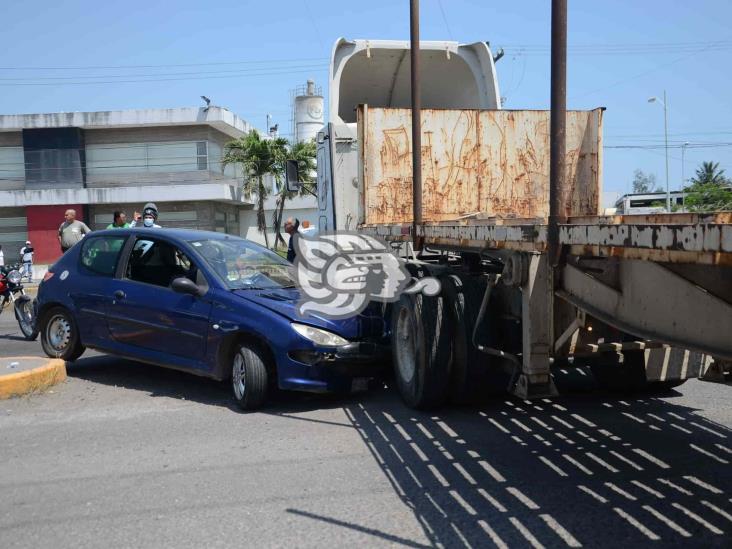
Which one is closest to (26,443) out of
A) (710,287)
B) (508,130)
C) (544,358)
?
(544,358)

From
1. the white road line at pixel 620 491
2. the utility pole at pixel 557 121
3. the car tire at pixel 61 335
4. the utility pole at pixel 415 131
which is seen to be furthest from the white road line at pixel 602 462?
the car tire at pixel 61 335

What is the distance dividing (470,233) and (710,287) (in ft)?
6.79

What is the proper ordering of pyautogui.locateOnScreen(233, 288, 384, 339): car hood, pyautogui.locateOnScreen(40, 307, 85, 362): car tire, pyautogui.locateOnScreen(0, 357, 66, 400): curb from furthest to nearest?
pyautogui.locateOnScreen(40, 307, 85, 362): car tire → pyautogui.locateOnScreen(0, 357, 66, 400): curb → pyautogui.locateOnScreen(233, 288, 384, 339): car hood

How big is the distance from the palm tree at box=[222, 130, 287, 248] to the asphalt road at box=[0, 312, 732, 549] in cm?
2556

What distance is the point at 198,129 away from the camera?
1266 inches

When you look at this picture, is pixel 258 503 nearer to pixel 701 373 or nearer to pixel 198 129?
pixel 701 373

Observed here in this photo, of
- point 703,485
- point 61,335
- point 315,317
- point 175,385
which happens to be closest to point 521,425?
point 703,485

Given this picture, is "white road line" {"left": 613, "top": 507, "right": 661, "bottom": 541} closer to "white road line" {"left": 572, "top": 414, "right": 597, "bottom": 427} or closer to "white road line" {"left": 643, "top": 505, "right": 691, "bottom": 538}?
"white road line" {"left": 643, "top": 505, "right": 691, "bottom": 538}

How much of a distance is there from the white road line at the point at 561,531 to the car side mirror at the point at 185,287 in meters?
3.72

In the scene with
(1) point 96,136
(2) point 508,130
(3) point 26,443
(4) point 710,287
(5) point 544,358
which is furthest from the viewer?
(1) point 96,136

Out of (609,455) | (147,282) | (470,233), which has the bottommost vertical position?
(609,455)

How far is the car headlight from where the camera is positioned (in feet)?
19.0

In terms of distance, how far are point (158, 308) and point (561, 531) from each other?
14.1ft
